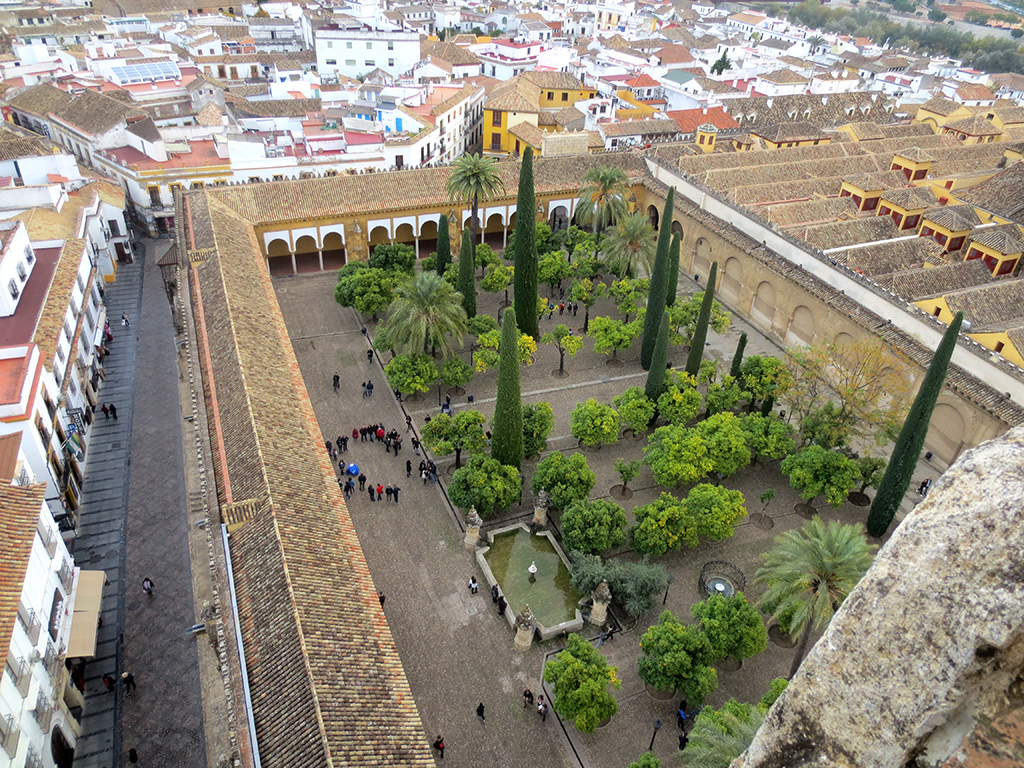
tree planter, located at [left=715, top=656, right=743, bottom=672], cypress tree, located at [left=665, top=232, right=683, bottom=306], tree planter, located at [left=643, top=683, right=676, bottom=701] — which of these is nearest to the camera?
tree planter, located at [left=643, top=683, right=676, bottom=701]

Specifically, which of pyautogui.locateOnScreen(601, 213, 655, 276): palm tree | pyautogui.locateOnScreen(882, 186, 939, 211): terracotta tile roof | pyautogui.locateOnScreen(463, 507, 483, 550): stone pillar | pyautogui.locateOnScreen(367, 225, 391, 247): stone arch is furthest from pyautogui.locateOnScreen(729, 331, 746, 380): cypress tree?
pyautogui.locateOnScreen(367, 225, 391, 247): stone arch

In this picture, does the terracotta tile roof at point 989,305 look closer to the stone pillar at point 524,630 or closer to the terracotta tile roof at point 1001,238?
the terracotta tile roof at point 1001,238

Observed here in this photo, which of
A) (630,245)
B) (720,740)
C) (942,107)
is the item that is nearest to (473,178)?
(630,245)

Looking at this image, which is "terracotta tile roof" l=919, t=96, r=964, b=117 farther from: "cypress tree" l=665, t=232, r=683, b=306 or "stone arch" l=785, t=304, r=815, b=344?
"cypress tree" l=665, t=232, r=683, b=306

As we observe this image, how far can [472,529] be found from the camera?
80.3ft

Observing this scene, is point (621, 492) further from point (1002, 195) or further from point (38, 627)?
point (1002, 195)

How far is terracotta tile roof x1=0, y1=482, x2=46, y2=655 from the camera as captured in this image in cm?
1620

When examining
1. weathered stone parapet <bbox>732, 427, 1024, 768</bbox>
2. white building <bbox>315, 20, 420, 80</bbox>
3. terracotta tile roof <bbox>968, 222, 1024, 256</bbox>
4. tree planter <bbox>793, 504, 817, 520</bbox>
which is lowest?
tree planter <bbox>793, 504, 817, 520</bbox>

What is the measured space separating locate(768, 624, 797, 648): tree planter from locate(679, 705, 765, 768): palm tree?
6.31m

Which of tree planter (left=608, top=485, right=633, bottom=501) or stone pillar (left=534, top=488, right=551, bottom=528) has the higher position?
stone pillar (left=534, top=488, right=551, bottom=528)

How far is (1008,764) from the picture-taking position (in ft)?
18.1

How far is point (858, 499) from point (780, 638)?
8.55 metres

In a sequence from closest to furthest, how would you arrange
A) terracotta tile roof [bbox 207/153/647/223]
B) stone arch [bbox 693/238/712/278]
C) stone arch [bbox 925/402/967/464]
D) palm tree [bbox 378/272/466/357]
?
stone arch [bbox 925/402/967/464] < palm tree [bbox 378/272/466/357] < terracotta tile roof [bbox 207/153/647/223] < stone arch [bbox 693/238/712/278]

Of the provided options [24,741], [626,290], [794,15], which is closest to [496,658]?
[24,741]
